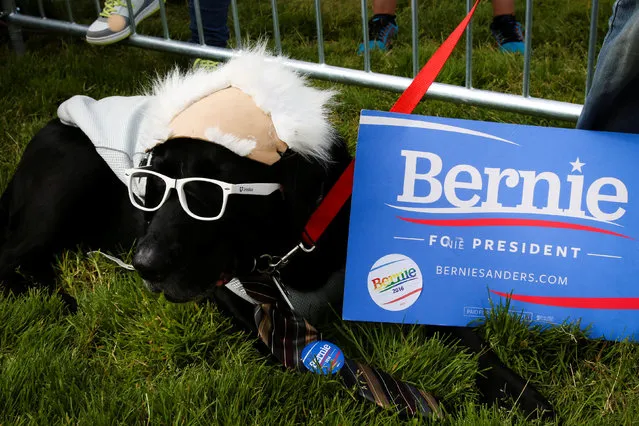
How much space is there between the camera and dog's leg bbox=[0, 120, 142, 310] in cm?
248

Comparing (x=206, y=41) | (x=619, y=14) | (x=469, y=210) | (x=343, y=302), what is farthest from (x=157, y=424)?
(x=206, y=41)

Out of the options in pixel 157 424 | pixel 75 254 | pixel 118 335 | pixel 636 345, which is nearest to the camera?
pixel 157 424

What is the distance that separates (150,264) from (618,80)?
4.46 feet

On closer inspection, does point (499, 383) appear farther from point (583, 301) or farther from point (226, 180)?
point (226, 180)

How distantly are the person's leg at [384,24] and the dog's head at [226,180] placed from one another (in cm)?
233

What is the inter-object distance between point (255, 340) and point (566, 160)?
0.99m

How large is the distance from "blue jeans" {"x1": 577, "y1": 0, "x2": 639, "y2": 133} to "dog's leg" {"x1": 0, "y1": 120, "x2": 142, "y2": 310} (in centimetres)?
149

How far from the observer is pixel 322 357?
1.91 metres

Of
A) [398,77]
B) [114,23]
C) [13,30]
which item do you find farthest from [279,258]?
[13,30]

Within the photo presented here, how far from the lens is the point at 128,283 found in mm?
2309

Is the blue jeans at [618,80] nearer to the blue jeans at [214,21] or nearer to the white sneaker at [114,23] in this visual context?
the blue jeans at [214,21]

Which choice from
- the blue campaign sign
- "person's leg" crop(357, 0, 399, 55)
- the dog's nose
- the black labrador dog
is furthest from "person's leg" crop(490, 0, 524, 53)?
the dog's nose

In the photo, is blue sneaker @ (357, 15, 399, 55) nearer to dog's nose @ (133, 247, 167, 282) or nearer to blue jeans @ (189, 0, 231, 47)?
blue jeans @ (189, 0, 231, 47)

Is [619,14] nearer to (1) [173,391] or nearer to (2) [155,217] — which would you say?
(2) [155,217]
